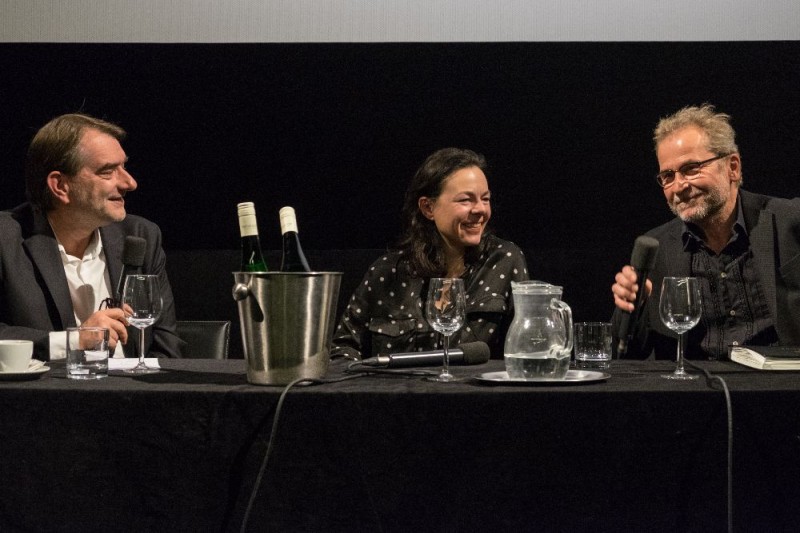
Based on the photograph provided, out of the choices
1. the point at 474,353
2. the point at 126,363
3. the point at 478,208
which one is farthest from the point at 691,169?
the point at 126,363

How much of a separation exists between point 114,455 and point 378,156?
2015 millimetres

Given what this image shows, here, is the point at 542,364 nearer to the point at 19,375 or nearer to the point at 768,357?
the point at 768,357

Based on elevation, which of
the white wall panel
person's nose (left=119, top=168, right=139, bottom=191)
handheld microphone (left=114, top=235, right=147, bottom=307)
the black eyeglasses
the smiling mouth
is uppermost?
the white wall panel

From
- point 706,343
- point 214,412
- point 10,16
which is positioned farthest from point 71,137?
point 706,343

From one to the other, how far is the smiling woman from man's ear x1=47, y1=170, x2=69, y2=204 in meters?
0.94

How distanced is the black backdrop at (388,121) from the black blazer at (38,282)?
0.71 m

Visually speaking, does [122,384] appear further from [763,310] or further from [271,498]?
[763,310]

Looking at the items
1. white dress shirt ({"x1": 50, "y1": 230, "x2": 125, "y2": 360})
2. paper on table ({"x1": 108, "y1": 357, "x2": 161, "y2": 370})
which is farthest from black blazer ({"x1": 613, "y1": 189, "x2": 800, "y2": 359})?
white dress shirt ({"x1": 50, "y1": 230, "x2": 125, "y2": 360})

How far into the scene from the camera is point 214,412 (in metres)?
1.36

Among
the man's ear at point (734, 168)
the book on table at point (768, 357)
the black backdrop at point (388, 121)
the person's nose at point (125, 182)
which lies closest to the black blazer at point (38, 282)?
the person's nose at point (125, 182)

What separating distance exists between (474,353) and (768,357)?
56 cm

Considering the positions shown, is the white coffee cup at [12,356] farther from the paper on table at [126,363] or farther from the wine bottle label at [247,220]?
the wine bottle label at [247,220]

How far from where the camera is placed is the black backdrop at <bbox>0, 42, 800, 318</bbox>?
122 inches

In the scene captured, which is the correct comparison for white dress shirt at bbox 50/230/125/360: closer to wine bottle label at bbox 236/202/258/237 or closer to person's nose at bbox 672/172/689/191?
wine bottle label at bbox 236/202/258/237
